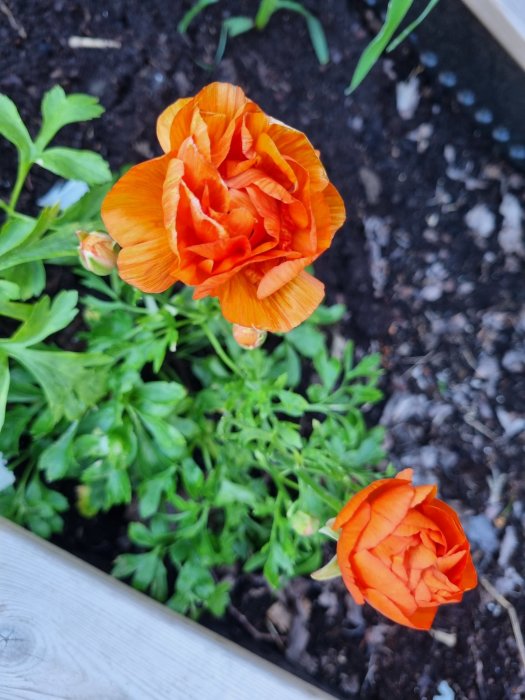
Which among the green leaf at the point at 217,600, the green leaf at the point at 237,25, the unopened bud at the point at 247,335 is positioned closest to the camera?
the unopened bud at the point at 247,335

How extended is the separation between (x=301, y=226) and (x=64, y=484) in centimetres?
70

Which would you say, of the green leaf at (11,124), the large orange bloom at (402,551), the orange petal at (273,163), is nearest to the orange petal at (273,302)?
the orange petal at (273,163)

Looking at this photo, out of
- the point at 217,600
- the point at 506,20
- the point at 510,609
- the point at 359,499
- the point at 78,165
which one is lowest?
the point at 510,609

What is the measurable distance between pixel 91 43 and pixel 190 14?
0.61ft

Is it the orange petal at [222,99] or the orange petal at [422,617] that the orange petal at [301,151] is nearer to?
the orange petal at [222,99]

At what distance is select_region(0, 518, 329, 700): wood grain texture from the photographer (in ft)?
2.41

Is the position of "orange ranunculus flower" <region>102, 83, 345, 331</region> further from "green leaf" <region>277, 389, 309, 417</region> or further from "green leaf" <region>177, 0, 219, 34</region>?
"green leaf" <region>177, 0, 219, 34</region>

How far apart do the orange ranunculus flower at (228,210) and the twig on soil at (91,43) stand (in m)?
0.72

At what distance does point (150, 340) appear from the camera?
3.31 ft

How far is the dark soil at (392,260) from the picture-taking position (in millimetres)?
1236

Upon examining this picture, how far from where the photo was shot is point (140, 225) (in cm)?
69

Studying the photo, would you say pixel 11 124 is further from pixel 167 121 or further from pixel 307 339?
pixel 307 339

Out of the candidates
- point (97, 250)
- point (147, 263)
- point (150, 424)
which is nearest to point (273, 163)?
point (147, 263)

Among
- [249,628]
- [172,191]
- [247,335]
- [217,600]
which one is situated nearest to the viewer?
[172,191]
